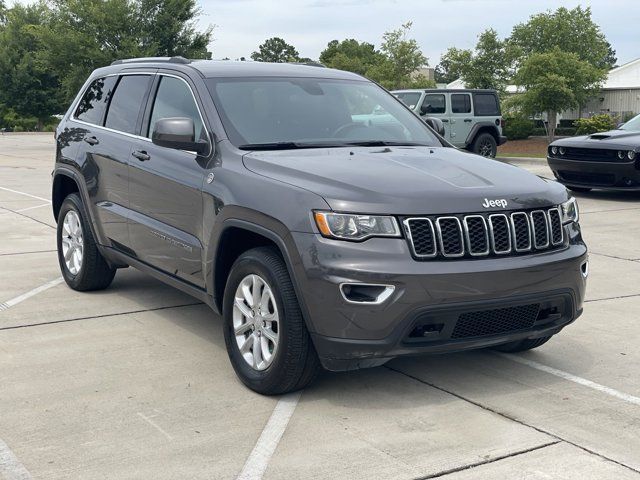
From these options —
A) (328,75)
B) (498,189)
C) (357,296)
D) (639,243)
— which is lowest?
(639,243)

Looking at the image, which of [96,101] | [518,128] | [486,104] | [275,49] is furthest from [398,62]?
[275,49]

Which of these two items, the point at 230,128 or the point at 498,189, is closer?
the point at 498,189

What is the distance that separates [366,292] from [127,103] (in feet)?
10.2

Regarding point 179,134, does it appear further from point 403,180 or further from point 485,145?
point 485,145

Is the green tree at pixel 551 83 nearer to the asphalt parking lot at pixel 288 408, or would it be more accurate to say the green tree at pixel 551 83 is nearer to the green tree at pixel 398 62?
the green tree at pixel 398 62

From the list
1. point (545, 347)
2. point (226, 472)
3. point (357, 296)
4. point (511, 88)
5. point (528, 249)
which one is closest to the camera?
point (226, 472)

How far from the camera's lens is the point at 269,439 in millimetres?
4188

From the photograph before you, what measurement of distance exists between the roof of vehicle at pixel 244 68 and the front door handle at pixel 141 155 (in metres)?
0.61

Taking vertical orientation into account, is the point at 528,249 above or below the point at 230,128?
below

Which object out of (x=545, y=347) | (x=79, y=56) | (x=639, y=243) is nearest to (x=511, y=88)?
(x=79, y=56)

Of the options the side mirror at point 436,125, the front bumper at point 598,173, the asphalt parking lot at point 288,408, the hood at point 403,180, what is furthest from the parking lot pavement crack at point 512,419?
the front bumper at point 598,173

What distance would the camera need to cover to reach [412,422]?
4414 millimetres

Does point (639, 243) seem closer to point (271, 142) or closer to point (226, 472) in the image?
point (271, 142)

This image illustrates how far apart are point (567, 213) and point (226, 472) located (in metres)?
2.46
